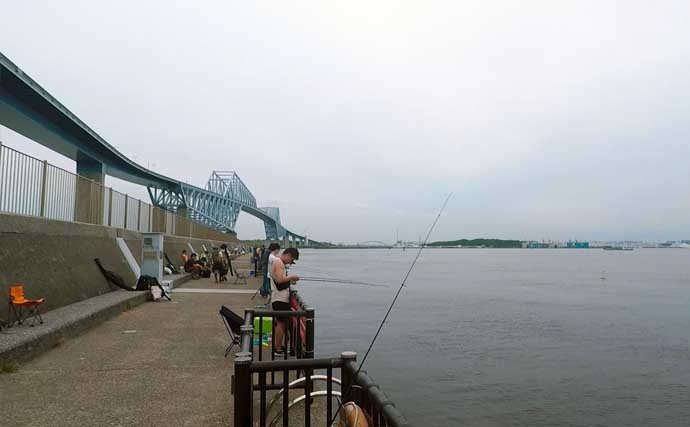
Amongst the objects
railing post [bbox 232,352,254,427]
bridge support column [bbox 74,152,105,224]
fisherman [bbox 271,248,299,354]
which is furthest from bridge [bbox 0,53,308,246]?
railing post [bbox 232,352,254,427]

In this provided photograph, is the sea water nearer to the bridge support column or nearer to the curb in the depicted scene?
the curb

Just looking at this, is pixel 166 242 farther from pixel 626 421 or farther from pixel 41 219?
pixel 626 421

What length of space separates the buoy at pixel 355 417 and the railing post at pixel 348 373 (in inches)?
7.2

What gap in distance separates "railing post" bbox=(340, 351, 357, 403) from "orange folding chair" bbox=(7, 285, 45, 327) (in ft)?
18.7

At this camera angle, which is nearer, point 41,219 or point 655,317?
point 41,219

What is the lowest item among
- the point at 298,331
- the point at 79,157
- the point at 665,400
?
the point at 665,400

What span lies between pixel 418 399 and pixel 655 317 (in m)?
17.5

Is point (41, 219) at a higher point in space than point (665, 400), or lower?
higher

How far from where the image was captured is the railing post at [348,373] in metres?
2.94

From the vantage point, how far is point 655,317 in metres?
22.0

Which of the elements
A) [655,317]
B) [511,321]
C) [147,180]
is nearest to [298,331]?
[511,321]

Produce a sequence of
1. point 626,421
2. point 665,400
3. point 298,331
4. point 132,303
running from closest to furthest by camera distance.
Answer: point 298,331
point 626,421
point 665,400
point 132,303

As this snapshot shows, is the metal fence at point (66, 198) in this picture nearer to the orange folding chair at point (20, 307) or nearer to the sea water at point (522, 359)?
the orange folding chair at point (20, 307)

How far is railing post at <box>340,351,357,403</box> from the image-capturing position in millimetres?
2941
